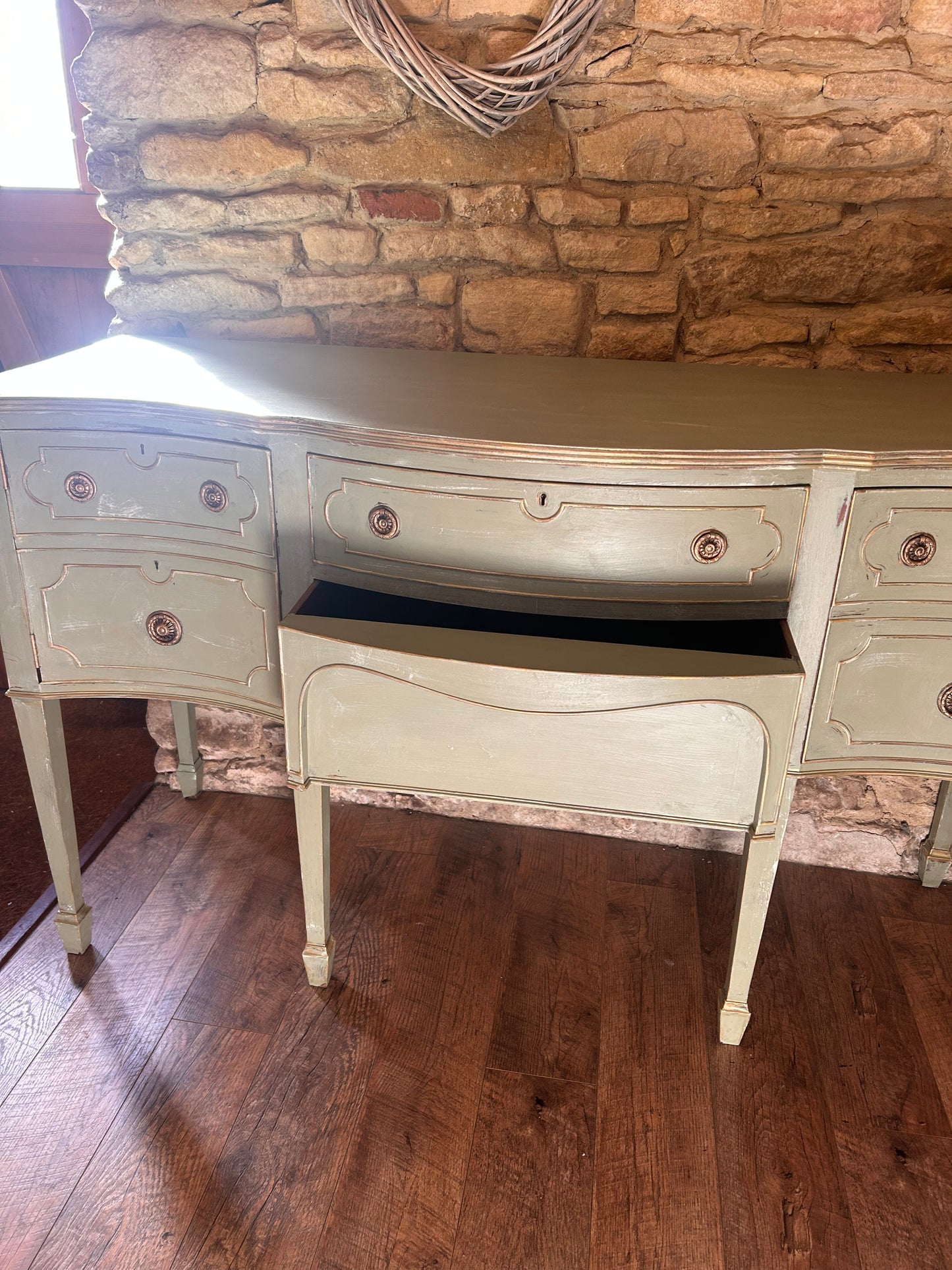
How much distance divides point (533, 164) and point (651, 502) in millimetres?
788

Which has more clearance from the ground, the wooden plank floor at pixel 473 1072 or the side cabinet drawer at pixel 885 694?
the side cabinet drawer at pixel 885 694

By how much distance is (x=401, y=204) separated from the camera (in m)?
1.70

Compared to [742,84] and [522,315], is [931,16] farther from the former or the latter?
[522,315]

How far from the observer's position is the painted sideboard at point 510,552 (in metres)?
1.19

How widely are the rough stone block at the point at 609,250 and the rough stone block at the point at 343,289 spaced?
0.30 m

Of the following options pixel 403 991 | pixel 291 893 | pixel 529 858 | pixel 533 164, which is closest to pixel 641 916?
pixel 529 858

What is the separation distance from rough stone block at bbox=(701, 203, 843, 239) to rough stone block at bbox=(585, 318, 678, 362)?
18 cm

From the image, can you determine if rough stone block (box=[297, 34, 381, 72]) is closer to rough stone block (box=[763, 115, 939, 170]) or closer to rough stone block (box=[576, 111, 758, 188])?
rough stone block (box=[576, 111, 758, 188])

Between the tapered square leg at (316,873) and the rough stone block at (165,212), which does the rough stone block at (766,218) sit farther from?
the tapered square leg at (316,873)

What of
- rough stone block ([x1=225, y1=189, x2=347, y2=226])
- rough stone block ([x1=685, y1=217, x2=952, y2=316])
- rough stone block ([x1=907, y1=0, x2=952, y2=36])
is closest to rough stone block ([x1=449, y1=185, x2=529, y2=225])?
rough stone block ([x1=225, y1=189, x2=347, y2=226])

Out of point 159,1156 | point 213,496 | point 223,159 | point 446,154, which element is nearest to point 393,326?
point 446,154

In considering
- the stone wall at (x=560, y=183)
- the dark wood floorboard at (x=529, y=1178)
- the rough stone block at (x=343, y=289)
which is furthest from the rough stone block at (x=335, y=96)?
the dark wood floorboard at (x=529, y=1178)

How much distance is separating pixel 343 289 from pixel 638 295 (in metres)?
0.55

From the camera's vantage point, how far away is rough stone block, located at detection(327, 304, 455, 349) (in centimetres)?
177
